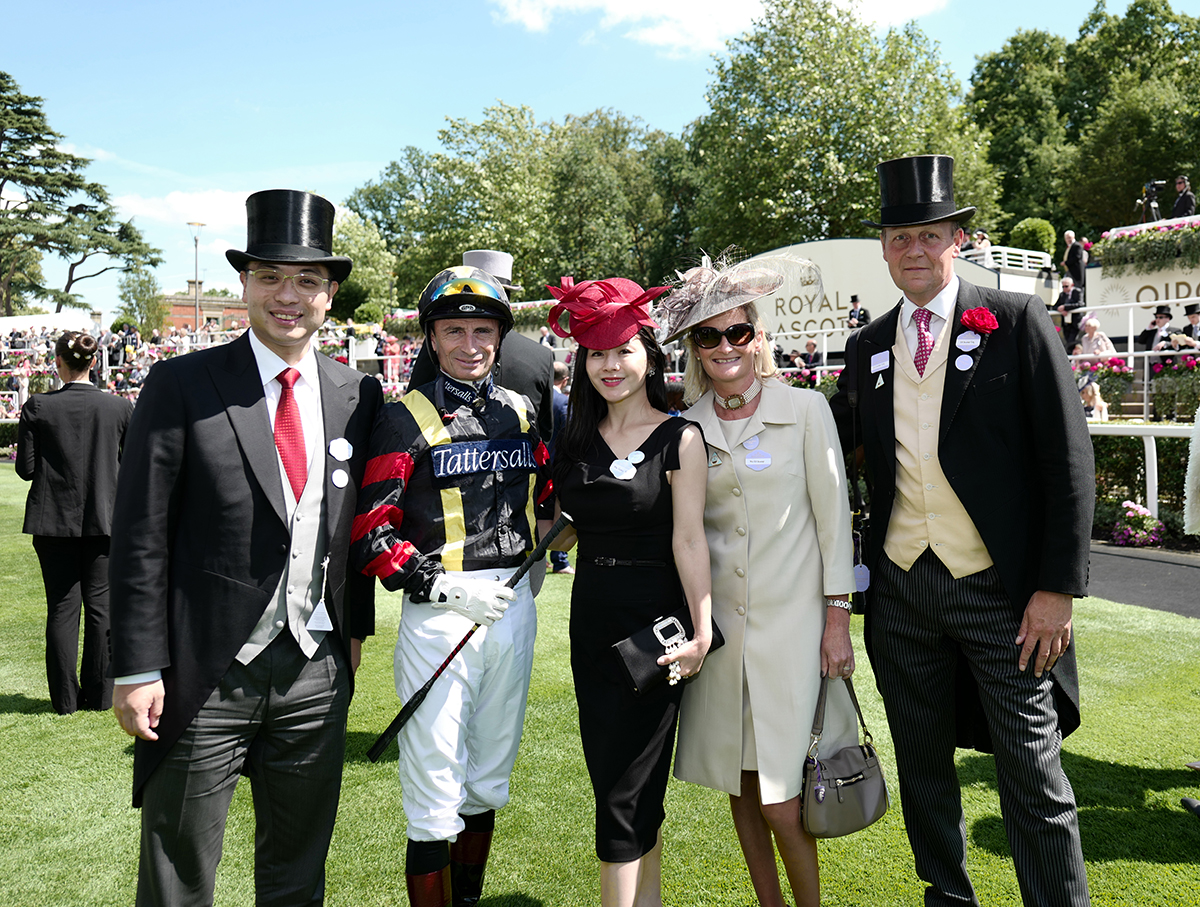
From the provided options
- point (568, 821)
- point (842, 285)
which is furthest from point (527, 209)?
point (568, 821)

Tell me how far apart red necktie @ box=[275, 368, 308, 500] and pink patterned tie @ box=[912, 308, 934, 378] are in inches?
79.0

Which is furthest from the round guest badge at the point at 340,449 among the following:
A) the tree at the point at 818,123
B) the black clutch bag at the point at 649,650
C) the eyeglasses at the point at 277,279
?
the tree at the point at 818,123

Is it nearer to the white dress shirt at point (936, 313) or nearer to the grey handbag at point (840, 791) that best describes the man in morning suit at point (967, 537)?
the white dress shirt at point (936, 313)

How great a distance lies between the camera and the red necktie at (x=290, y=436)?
2434 millimetres

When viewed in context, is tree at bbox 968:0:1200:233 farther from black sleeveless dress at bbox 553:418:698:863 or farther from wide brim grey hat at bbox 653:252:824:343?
black sleeveless dress at bbox 553:418:698:863

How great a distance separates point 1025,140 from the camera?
135 ft

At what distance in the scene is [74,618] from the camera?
5.37 m

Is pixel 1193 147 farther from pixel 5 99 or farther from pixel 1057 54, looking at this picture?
pixel 5 99

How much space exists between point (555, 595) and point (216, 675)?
6.18m

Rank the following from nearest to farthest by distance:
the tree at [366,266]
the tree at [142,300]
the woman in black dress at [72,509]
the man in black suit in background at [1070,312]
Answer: the woman in black dress at [72,509]
the man in black suit in background at [1070,312]
the tree at [366,266]
the tree at [142,300]

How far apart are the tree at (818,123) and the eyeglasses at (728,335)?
30848mm

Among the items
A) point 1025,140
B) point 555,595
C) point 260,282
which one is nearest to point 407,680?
point 260,282

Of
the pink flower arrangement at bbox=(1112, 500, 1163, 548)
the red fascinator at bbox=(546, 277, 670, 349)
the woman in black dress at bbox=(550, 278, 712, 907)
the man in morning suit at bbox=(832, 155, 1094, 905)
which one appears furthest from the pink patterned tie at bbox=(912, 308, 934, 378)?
the pink flower arrangement at bbox=(1112, 500, 1163, 548)

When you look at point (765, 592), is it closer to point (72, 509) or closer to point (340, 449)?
point (340, 449)
